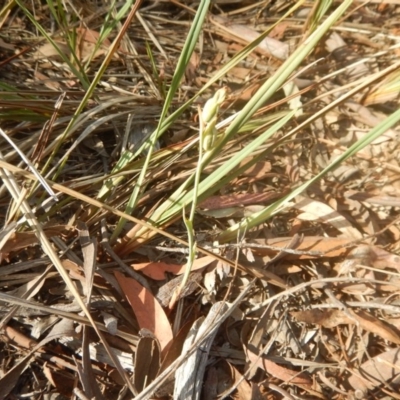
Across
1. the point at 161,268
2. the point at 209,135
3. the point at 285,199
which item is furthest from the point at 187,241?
the point at 209,135

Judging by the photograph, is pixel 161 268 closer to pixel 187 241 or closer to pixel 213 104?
pixel 187 241

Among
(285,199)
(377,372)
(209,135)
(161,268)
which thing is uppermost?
(209,135)

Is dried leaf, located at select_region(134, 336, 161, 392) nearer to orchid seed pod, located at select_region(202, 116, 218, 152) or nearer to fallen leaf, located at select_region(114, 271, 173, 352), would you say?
fallen leaf, located at select_region(114, 271, 173, 352)

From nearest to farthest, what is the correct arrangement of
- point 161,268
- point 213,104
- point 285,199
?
point 213,104 → point 285,199 → point 161,268

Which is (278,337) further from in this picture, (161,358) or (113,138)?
(113,138)

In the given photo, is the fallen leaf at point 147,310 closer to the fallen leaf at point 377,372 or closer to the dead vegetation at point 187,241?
the dead vegetation at point 187,241

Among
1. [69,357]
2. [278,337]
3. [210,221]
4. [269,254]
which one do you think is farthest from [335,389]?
[69,357]

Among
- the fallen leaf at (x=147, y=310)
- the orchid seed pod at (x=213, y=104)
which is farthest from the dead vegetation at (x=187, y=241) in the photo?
the orchid seed pod at (x=213, y=104)

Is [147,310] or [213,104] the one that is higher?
[213,104]

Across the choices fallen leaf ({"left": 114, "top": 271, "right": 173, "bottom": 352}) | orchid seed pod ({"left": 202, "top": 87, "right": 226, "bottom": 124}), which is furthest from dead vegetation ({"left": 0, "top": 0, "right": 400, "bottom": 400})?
orchid seed pod ({"left": 202, "top": 87, "right": 226, "bottom": 124})
